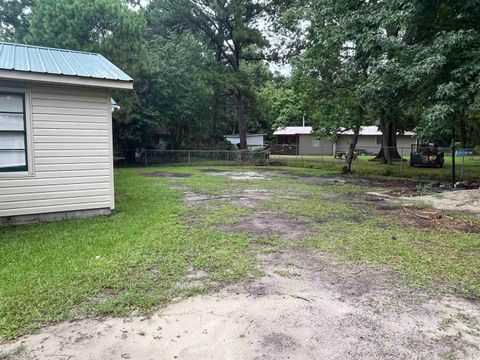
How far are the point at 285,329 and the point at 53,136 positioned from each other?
5185mm

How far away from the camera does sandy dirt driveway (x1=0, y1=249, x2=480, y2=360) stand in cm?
237

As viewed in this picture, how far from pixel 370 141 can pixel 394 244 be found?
34.9 meters

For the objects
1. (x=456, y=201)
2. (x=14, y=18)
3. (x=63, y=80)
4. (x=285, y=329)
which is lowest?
(x=285, y=329)

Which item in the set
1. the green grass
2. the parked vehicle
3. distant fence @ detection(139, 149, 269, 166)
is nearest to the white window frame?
the green grass

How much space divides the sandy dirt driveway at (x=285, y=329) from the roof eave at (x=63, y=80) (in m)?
4.28

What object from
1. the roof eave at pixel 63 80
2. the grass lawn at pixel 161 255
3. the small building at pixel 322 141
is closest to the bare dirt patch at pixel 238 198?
the grass lawn at pixel 161 255

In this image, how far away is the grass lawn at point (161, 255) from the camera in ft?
10.2

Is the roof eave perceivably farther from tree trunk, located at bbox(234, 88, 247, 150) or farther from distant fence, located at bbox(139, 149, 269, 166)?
tree trunk, located at bbox(234, 88, 247, 150)

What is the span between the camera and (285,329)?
2.65m

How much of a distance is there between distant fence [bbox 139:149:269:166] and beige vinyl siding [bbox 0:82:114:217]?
49.0 feet

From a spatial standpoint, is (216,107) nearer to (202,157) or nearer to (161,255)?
(202,157)

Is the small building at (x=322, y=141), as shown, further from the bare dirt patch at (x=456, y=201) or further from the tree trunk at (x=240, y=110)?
the bare dirt patch at (x=456, y=201)

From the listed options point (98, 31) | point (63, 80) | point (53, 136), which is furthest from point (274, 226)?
point (98, 31)

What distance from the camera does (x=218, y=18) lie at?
21.2m
